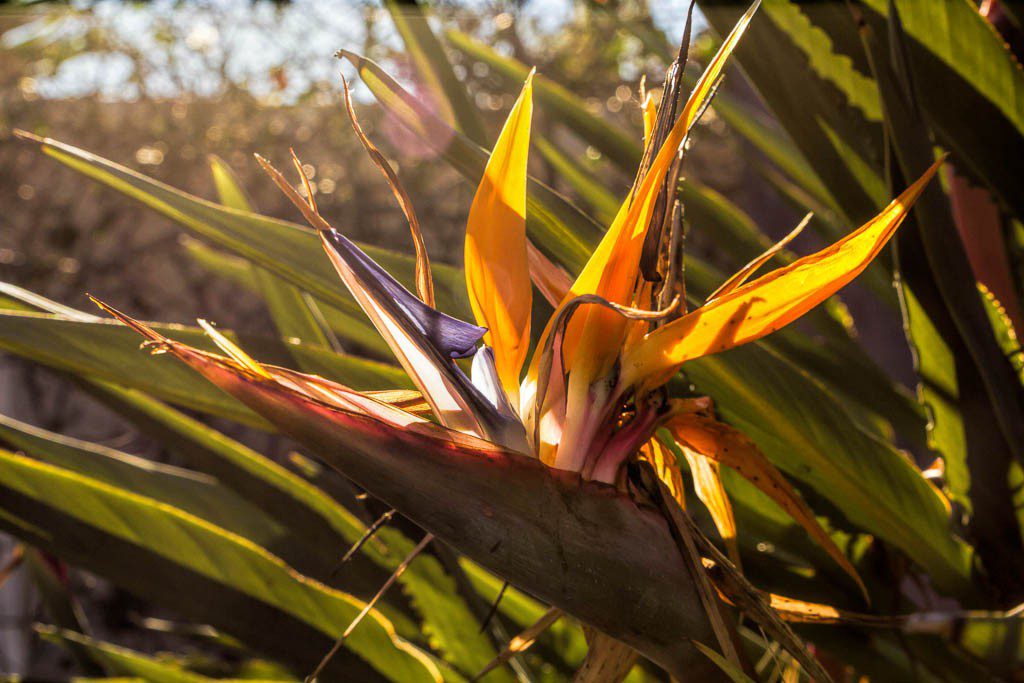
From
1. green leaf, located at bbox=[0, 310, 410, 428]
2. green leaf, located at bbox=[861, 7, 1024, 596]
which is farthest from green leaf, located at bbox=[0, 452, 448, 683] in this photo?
green leaf, located at bbox=[861, 7, 1024, 596]

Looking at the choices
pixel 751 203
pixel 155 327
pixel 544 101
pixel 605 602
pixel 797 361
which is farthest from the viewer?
pixel 751 203

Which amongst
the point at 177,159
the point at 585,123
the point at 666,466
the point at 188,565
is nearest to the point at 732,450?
the point at 666,466

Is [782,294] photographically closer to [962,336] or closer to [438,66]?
[962,336]

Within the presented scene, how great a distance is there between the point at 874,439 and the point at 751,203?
140cm

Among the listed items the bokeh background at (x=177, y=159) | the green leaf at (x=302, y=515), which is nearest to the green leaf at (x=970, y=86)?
the green leaf at (x=302, y=515)

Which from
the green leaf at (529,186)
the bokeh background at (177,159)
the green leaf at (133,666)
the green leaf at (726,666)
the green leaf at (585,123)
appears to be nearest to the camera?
the green leaf at (726,666)

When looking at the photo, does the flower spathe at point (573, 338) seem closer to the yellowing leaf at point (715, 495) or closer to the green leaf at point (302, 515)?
the yellowing leaf at point (715, 495)

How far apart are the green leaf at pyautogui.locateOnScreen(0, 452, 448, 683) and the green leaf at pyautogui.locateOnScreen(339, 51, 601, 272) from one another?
0.71 feet

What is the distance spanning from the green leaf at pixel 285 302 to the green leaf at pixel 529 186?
0.26m

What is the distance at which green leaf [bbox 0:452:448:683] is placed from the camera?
0.41 m

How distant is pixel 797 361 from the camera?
0.65m

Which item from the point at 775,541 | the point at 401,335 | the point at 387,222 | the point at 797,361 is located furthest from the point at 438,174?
the point at 401,335

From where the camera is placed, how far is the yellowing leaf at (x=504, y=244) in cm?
25

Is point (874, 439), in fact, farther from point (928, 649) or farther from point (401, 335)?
point (401, 335)
